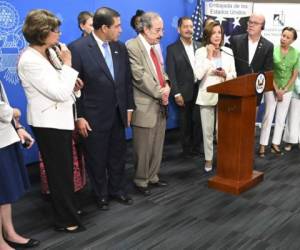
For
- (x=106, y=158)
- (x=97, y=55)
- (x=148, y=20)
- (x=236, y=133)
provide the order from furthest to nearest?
(x=236, y=133), (x=148, y=20), (x=106, y=158), (x=97, y=55)

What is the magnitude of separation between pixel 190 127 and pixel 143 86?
1.65 m

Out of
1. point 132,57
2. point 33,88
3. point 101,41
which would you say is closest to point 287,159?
point 132,57

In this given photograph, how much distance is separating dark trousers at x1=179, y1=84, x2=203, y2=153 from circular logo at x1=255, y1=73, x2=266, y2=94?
45.5 inches

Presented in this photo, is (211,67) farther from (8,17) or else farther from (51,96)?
(8,17)

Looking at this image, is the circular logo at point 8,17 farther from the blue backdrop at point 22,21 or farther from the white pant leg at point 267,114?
the white pant leg at point 267,114

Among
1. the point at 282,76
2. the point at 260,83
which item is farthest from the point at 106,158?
the point at 282,76

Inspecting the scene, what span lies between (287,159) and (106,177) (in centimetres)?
249

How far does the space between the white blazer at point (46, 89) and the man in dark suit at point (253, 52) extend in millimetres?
2516

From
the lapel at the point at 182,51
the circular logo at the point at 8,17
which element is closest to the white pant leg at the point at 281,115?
the lapel at the point at 182,51

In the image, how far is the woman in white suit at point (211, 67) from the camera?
3982mm

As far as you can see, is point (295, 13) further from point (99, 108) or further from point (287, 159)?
point (99, 108)

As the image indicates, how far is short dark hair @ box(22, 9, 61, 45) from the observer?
2.41 metres

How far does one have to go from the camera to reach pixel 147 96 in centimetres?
348

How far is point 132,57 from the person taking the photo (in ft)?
11.2
